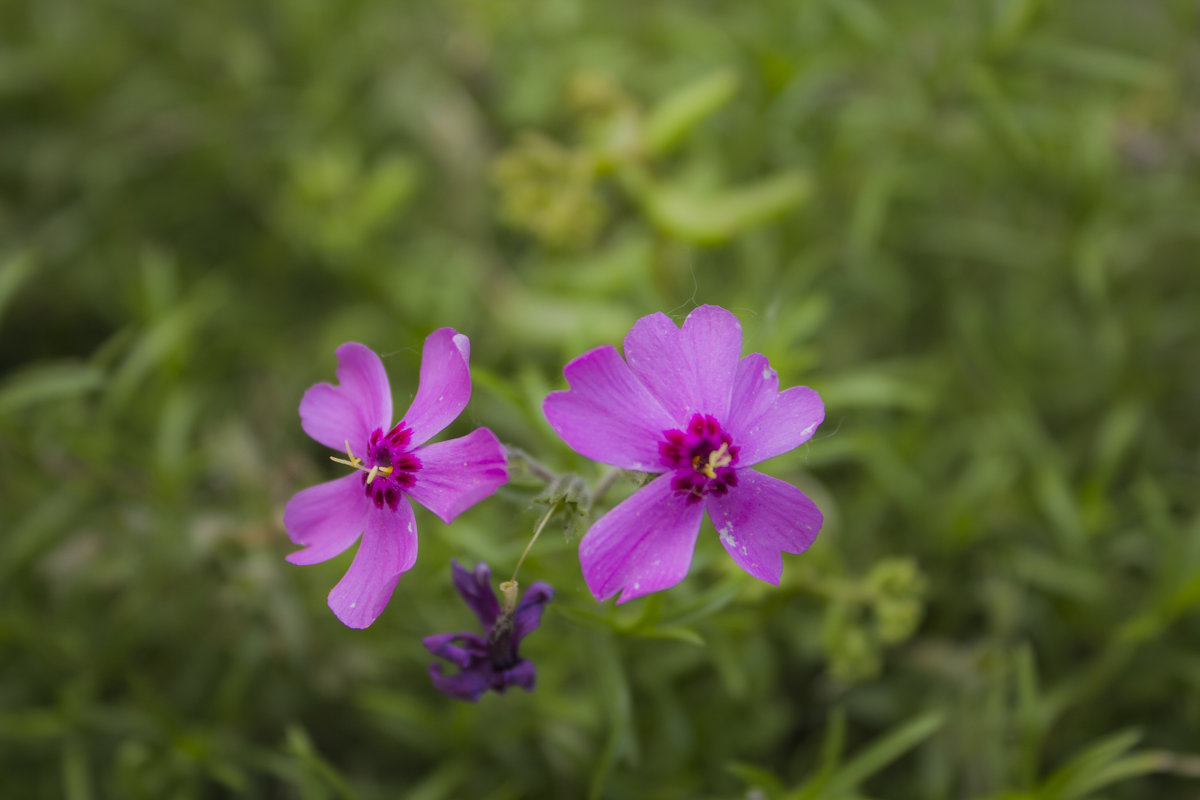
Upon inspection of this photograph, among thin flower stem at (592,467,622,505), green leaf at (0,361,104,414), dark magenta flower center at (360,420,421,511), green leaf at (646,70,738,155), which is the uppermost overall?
green leaf at (646,70,738,155)

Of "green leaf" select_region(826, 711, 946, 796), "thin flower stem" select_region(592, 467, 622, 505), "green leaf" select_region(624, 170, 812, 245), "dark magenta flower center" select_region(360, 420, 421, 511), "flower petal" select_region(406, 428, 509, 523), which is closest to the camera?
"flower petal" select_region(406, 428, 509, 523)

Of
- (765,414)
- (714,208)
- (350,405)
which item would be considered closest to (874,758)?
(765,414)

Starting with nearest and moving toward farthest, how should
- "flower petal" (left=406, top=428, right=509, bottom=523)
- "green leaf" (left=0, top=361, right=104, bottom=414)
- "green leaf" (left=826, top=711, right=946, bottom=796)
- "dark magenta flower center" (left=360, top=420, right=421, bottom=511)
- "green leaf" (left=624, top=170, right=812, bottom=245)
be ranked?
"flower petal" (left=406, top=428, right=509, bottom=523) < "dark magenta flower center" (left=360, top=420, right=421, bottom=511) < "green leaf" (left=826, top=711, right=946, bottom=796) < "green leaf" (left=0, top=361, right=104, bottom=414) < "green leaf" (left=624, top=170, right=812, bottom=245)

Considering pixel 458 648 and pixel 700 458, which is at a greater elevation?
pixel 700 458

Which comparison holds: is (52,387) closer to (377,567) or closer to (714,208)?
(377,567)

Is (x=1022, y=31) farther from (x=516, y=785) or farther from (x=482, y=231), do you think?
(x=516, y=785)

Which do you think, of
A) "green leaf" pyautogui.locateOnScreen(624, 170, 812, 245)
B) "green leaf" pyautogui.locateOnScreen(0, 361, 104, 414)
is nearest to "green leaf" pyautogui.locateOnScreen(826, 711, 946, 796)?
"green leaf" pyautogui.locateOnScreen(624, 170, 812, 245)

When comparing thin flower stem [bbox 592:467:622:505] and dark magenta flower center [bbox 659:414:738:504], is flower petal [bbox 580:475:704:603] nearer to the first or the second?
dark magenta flower center [bbox 659:414:738:504]
